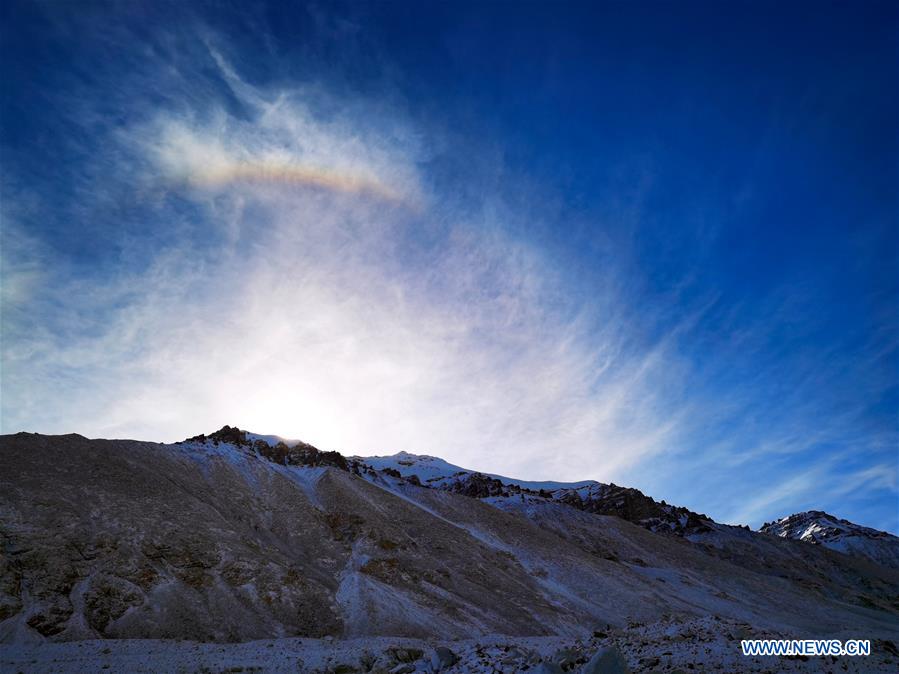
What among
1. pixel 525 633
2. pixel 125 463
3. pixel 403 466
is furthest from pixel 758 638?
pixel 403 466

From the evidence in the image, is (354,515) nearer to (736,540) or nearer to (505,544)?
(505,544)

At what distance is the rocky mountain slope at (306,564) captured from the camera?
124ft

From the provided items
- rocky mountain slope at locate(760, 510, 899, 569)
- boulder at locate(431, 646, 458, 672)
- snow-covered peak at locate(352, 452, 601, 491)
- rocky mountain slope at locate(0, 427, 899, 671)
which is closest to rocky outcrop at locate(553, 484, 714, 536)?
snow-covered peak at locate(352, 452, 601, 491)

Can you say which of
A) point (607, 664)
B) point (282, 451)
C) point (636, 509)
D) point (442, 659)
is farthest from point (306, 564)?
point (636, 509)

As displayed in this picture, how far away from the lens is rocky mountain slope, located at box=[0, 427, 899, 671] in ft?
124

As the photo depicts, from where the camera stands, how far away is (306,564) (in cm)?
5472

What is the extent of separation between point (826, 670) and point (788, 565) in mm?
122124

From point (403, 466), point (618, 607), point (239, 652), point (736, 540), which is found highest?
point (403, 466)

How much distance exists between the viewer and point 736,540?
123 meters

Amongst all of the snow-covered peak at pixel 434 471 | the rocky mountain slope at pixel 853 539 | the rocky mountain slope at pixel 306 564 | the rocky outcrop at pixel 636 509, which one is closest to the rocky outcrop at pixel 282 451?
the rocky mountain slope at pixel 306 564

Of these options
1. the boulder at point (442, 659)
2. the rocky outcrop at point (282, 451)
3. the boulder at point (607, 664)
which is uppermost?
the rocky outcrop at point (282, 451)

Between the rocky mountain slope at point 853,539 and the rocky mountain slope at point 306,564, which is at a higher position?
the rocky mountain slope at point 853,539

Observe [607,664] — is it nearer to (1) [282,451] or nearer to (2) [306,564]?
(2) [306,564]

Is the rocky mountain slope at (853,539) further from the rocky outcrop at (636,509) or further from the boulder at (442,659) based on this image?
the boulder at (442,659)
